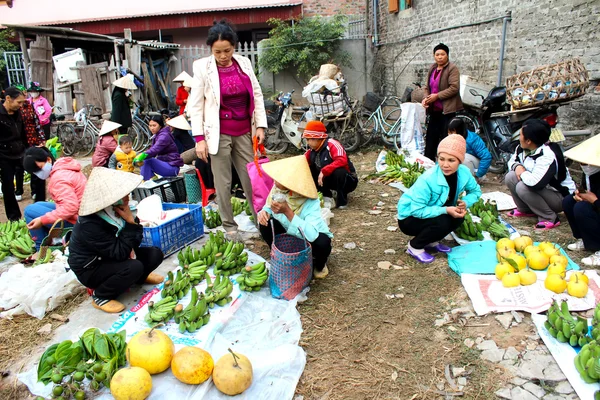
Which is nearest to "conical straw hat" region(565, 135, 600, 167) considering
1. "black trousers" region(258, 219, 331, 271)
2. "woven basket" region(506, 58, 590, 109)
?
"woven basket" region(506, 58, 590, 109)

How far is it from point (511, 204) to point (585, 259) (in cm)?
168

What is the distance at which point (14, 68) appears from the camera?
14359mm

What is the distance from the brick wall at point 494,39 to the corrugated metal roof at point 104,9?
475 cm

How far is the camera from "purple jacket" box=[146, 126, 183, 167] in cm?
641

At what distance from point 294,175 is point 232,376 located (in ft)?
5.48

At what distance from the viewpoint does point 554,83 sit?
5.44m

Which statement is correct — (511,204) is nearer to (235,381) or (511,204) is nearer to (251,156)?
(251,156)

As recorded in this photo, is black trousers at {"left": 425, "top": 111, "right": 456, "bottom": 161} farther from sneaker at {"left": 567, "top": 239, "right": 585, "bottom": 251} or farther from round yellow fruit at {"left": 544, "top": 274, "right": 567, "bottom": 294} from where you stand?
round yellow fruit at {"left": 544, "top": 274, "right": 567, "bottom": 294}

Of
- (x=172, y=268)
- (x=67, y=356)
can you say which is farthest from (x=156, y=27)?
(x=67, y=356)

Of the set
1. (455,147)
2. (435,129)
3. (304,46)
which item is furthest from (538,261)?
(304,46)

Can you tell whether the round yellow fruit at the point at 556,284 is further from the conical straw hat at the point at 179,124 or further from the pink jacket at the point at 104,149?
the pink jacket at the point at 104,149

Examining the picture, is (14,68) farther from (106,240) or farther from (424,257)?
(424,257)

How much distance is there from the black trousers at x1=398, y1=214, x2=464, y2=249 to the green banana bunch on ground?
4.07 metres

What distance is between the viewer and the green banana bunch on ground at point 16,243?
4.63 meters
